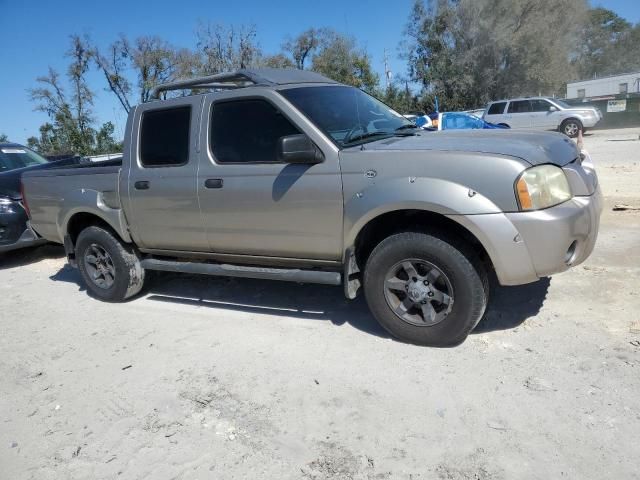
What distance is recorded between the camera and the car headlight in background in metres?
7.18

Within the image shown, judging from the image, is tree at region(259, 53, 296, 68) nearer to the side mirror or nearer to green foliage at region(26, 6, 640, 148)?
green foliage at region(26, 6, 640, 148)

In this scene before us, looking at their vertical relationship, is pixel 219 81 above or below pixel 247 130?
above

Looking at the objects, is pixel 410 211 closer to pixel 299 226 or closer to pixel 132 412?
pixel 299 226

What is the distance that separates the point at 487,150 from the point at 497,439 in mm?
1749

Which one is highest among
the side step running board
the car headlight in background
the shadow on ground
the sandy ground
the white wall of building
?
the white wall of building

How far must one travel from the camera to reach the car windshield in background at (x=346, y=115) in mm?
3906

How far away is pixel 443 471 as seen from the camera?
2.46 metres

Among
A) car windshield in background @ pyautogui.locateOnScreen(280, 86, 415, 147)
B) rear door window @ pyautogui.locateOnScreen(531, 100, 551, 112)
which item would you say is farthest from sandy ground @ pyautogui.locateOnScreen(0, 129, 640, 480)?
rear door window @ pyautogui.locateOnScreen(531, 100, 551, 112)

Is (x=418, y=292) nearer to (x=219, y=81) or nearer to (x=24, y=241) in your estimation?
(x=219, y=81)

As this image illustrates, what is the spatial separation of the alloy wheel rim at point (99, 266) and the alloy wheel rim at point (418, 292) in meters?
3.12

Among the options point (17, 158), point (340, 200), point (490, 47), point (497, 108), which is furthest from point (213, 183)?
point (490, 47)

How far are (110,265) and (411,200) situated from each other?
3509 millimetres

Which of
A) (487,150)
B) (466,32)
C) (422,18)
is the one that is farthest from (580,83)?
(487,150)

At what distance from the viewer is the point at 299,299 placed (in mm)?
4848
